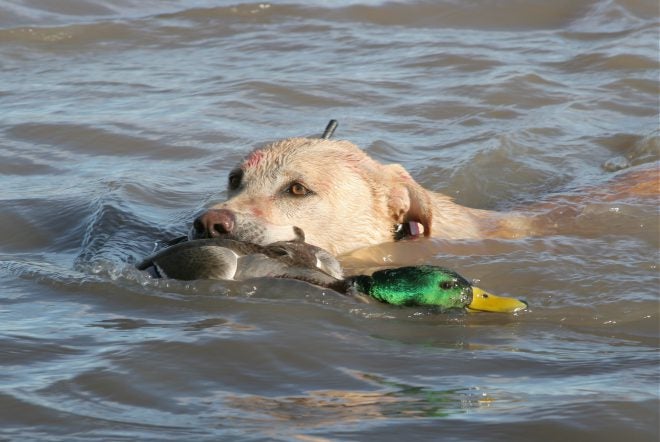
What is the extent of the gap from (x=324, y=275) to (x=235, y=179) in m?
1.46

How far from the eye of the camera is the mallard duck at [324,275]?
17.2 ft

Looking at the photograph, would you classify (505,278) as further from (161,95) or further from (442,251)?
(161,95)

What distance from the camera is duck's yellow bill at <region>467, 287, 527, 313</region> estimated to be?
5289 mm

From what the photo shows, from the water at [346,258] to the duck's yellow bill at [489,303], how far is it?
0.09m

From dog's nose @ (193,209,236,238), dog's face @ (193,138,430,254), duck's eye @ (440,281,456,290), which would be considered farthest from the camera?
dog's face @ (193,138,430,254)

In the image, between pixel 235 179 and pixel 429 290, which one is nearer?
pixel 429 290

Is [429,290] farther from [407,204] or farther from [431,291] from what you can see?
[407,204]

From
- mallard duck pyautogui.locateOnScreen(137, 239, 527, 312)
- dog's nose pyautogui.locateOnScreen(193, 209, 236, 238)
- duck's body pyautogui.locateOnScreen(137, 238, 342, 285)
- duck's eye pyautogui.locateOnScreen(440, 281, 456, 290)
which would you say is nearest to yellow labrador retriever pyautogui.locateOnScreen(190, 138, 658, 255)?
dog's nose pyautogui.locateOnScreen(193, 209, 236, 238)

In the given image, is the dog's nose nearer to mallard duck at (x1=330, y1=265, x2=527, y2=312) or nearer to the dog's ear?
mallard duck at (x1=330, y1=265, x2=527, y2=312)

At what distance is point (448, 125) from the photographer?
10109mm

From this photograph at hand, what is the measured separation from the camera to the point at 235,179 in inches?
266

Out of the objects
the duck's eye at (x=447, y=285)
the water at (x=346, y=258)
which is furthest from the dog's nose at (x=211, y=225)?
the duck's eye at (x=447, y=285)

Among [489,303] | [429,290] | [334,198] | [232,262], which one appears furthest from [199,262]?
[334,198]

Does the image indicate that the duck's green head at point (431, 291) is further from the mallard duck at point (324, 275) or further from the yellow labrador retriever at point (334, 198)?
the yellow labrador retriever at point (334, 198)
